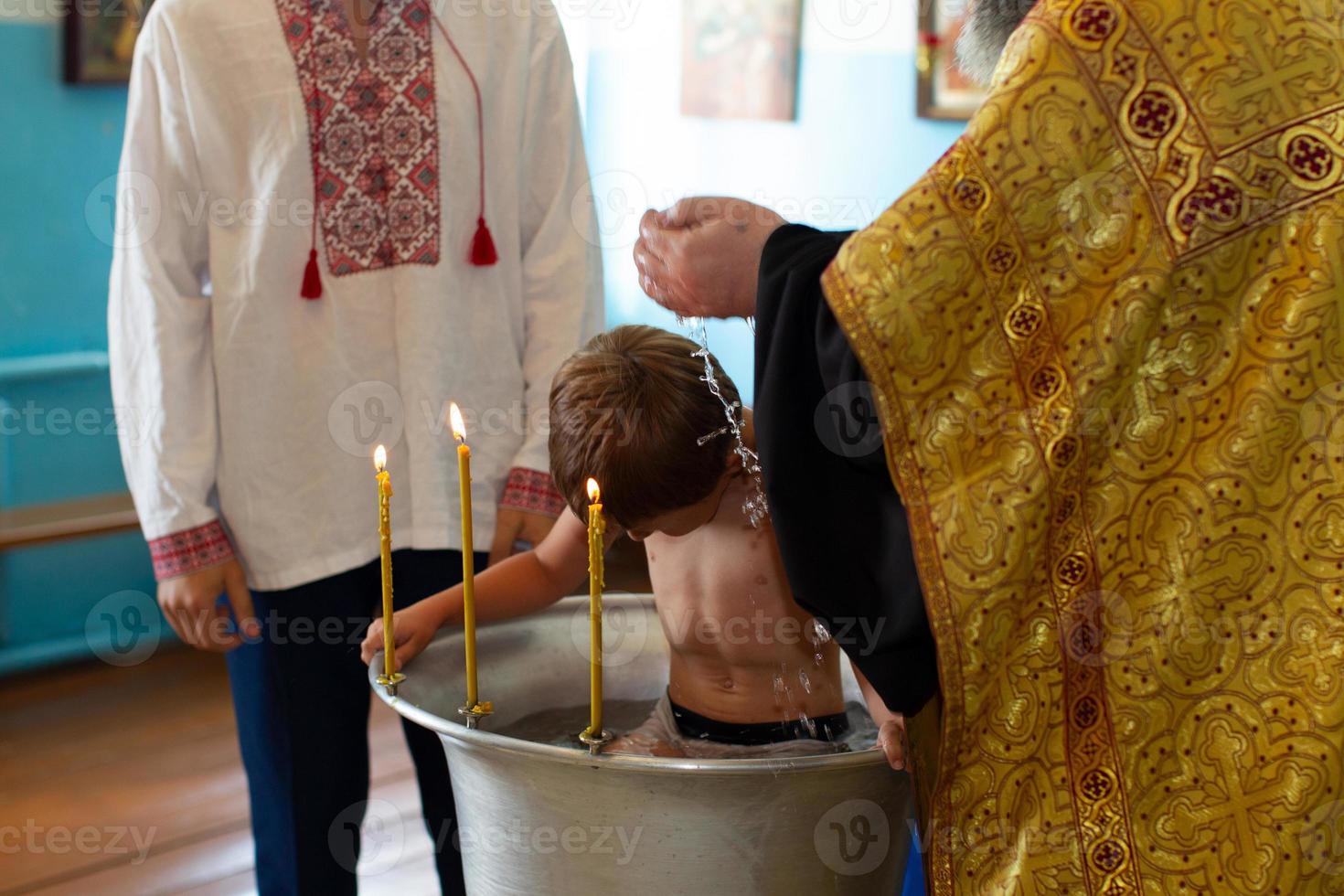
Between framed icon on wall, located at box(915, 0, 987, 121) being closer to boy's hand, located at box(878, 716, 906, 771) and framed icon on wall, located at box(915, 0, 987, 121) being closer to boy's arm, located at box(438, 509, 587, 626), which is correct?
boy's arm, located at box(438, 509, 587, 626)

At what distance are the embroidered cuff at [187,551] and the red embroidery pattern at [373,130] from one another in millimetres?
340

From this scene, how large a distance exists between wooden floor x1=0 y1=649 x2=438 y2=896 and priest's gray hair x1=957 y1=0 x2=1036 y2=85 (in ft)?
5.64

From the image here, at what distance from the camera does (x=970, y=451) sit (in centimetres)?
91

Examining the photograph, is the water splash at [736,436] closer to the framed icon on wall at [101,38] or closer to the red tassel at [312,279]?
the red tassel at [312,279]

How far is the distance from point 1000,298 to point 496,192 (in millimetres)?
899

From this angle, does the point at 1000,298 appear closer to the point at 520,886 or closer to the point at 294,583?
the point at 520,886

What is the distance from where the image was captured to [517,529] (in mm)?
1654

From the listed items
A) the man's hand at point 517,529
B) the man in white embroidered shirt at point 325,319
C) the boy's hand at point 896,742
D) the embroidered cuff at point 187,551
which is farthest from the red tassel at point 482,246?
the boy's hand at point 896,742

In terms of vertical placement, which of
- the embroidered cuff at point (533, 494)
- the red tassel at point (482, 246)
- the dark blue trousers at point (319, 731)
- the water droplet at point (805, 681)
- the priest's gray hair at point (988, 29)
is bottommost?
the dark blue trousers at point (319, 731)

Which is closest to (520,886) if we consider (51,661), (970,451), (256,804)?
(970,451)

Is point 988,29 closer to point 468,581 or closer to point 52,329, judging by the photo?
point 468,581

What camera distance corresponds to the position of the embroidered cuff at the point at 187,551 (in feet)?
5.11

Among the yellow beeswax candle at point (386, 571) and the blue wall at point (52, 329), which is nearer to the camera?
the yellow beeswax candle at point (386, 571)

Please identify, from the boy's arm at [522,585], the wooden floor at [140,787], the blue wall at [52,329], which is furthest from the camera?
the blue wall at [52,329]
